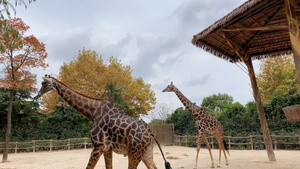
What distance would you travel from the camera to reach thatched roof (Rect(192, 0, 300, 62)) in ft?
16.8

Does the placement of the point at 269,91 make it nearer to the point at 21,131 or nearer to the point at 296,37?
the point at 296,37

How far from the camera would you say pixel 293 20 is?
12.4 feet

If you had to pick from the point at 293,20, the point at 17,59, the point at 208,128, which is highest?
the point at 17,59

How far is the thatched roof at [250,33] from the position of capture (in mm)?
5129

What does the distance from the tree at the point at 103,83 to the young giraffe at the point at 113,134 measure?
13.0 m

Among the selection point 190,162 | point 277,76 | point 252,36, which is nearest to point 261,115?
point 252,36

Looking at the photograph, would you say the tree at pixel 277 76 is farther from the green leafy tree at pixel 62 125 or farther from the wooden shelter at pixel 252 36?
the green leafy tree at pixel 62 125

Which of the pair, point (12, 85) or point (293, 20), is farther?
point (12, 85)

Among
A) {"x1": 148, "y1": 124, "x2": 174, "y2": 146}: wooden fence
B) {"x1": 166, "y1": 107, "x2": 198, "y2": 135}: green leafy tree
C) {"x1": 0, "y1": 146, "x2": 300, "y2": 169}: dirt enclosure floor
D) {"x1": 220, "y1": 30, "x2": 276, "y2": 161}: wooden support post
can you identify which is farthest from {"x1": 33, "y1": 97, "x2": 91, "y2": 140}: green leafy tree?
{"x1": 220, "y1": 30, "x2": 276, "y2": 161}: wooden support post

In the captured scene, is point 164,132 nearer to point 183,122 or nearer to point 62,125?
point 183,122

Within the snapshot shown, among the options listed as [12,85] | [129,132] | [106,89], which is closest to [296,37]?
[129,132]

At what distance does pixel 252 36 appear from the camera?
707cm

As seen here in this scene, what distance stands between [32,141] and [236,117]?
46.3 feet

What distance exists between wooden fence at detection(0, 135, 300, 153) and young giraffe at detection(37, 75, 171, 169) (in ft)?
33.3
